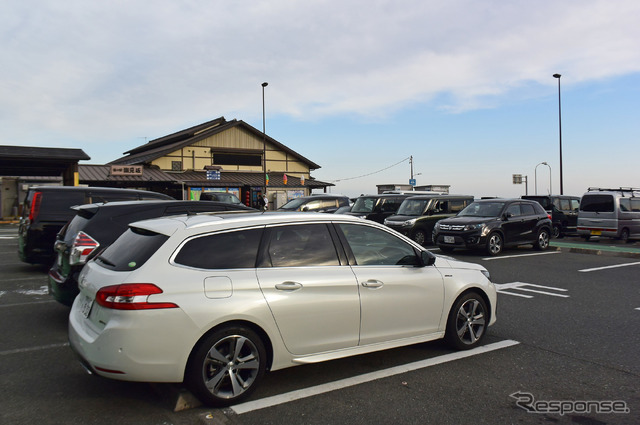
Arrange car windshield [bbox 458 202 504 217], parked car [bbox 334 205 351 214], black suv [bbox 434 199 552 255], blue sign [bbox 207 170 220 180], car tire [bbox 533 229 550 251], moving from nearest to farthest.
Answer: black suv [bbox 434 199 552 255] < car windshield [bbox 458 202 504 217] < car tire [bbox 533 229 550 251] < parked car [bbox 334 205 351 214] < blue sign [bbox 207 170 220 180]

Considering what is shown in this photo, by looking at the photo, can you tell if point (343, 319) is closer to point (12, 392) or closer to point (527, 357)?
point (527, 357)

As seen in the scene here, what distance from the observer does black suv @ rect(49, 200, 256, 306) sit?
18.5 ft

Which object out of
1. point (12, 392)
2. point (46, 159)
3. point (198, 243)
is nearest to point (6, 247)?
point (46, 159)

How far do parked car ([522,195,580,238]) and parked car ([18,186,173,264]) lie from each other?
17.3 metres

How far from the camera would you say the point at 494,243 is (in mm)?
13562

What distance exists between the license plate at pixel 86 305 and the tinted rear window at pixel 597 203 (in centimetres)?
1860

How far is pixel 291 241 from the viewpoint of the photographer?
4180 mm

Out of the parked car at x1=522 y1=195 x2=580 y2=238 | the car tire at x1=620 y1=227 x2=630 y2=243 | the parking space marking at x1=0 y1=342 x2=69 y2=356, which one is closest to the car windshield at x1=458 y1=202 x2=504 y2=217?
the car tire at x1=620 y1=227 x2=630 y2=243

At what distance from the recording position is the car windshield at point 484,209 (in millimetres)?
14336

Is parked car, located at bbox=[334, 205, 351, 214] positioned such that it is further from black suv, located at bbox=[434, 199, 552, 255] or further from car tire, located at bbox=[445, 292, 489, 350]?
car tire, located at bbox=[445, 292, 489, 350]

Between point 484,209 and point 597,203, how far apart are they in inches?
249

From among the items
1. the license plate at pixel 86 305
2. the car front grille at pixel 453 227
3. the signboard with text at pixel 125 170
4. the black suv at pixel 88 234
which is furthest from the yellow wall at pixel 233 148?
the license plate at pixel 86 305

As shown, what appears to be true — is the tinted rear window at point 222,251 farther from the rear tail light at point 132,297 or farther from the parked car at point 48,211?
the parked car at point 48,211

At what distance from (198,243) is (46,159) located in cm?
2091
